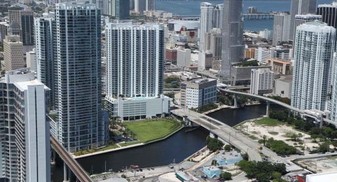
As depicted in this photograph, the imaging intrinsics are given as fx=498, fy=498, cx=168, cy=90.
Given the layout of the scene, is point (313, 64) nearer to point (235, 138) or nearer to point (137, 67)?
point (235, 138)

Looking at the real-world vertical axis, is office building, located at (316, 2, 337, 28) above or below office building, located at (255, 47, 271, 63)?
above

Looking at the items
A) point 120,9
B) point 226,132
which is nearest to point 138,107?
point 226,132

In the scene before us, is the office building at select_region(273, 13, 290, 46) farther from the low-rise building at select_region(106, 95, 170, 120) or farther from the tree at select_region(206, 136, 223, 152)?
the tree at select_region(206, 136, 223, 152)

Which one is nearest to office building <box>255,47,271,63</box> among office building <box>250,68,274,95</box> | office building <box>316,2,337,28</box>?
office building <box>316,2,337,28</box>

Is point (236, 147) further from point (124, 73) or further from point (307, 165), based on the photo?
point (124, 73)

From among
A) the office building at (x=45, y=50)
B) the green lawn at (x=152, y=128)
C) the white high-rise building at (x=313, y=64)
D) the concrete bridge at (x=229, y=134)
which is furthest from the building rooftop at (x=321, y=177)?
the white high-rise building at (x=313, y=64)

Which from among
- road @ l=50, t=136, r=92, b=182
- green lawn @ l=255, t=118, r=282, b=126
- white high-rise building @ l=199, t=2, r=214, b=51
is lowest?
green lawn @ l=255, t=118, r=282, b=126

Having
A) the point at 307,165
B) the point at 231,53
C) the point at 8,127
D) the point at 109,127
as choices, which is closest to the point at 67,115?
the point at 109,127
